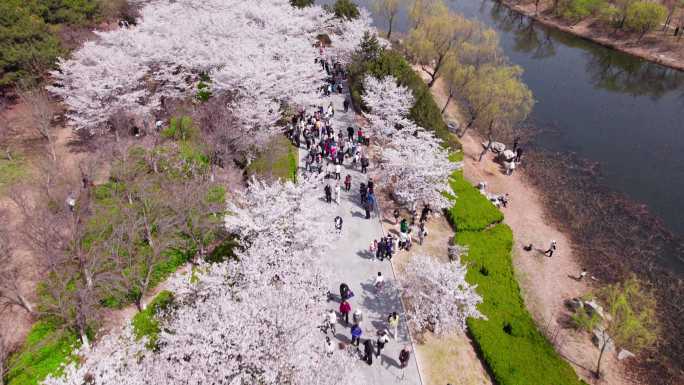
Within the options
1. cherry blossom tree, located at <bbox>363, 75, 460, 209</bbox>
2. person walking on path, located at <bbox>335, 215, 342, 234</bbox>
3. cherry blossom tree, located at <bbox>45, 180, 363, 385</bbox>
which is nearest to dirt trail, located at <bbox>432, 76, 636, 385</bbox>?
cherry blossom tree, located at <bbox>363, 75, 460, 209</bbox>

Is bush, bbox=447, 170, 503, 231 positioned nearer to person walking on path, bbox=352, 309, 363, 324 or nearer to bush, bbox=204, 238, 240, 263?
person walking on path, bbox=352, 309, 363, 324

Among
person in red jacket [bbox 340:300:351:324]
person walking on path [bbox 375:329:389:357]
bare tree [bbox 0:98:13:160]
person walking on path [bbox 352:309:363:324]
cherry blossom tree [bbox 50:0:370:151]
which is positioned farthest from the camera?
cherry blossom tree [bbox 50:0:370:151]

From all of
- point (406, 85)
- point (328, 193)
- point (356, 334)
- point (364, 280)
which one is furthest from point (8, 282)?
point (406, 85)

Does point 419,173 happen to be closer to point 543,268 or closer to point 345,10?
point 543,268

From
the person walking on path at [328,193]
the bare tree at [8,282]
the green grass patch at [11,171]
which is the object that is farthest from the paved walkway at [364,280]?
the green grass patch at [11,171]

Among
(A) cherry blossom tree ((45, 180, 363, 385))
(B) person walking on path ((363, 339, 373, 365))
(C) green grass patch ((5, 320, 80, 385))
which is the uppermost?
(A) cherry blossom tree ((45, 180, 363, 385))

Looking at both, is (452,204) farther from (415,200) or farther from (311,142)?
(311,142)
